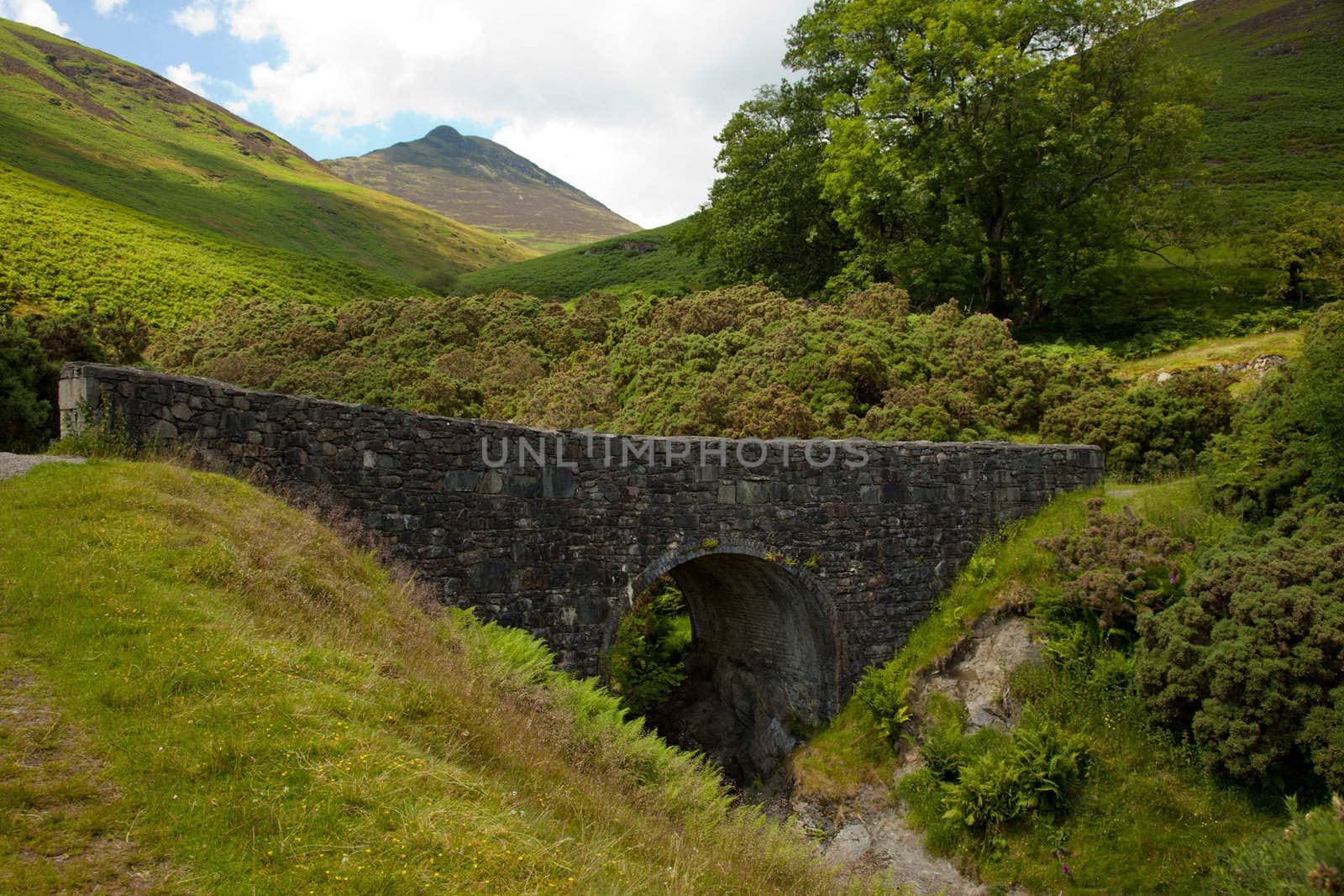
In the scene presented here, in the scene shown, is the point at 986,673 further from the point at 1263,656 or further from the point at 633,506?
the point at 633,506

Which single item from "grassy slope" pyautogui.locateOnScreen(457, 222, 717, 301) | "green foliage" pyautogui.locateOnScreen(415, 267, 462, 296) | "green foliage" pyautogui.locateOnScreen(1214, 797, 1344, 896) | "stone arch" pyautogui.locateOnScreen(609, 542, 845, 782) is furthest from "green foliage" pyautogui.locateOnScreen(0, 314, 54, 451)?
"green foliage" pyautogui.locateOnScreen(415, 267, 462, 296)

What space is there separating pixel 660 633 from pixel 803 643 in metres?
5.36

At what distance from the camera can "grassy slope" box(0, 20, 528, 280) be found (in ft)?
192

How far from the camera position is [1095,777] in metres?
11.1

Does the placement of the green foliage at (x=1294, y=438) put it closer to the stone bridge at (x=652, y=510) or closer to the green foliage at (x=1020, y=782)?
the stone bridge at (x=652, y=510)

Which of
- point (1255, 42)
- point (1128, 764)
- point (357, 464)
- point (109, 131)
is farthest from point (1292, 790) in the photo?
point (109, 131)

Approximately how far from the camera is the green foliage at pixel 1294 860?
6.60 meters

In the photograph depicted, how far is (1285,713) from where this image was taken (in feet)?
31.2

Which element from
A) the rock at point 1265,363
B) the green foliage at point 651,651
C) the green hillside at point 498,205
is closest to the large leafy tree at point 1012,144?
the rock at point 1265,363

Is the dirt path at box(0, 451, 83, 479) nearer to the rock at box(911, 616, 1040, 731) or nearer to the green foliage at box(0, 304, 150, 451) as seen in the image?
the green foliage at box(0, 304, 150, 451)

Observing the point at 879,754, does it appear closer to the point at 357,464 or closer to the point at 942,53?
the point at 357,464

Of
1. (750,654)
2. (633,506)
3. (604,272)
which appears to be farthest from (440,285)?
(633,506)

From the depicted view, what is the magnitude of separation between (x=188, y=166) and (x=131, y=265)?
50587 mm

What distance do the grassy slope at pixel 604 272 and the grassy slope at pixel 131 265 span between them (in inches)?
340
